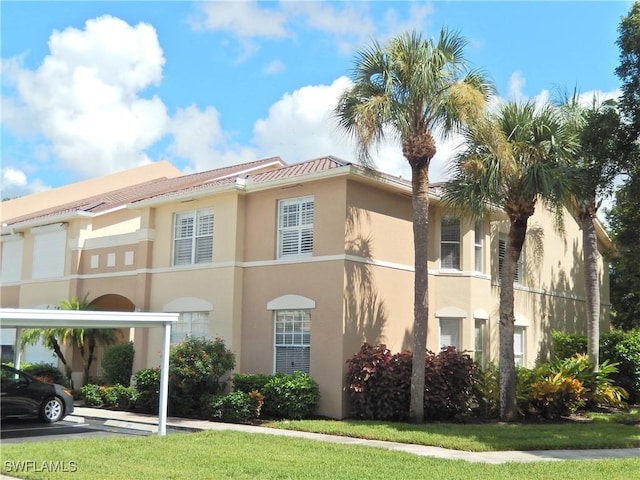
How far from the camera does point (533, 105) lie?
16.8m

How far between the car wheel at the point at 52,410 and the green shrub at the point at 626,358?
15.9 metres

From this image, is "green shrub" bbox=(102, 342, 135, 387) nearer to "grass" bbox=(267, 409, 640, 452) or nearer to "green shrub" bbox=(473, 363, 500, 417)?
"grass" bbox=(267, 409, 640, 452)

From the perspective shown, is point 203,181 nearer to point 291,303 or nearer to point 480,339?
point 291,303

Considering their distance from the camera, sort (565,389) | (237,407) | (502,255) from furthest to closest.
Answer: (502,255)
(565,389)
(237,407)

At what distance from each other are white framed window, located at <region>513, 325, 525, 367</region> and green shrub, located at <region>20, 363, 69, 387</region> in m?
14.2

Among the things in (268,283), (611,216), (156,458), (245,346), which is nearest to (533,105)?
(268,283)

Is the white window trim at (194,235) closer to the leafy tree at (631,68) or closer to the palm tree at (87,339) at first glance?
the palm tree at (87,339)

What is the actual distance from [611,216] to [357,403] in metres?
20.7

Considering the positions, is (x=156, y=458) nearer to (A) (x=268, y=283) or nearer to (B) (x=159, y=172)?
(A) (x=268, y=283)

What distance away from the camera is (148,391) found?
59.9 ft

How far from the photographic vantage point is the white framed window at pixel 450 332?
19.9 meters

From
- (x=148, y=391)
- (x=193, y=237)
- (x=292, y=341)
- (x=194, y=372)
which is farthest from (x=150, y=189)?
(x=194, y=372)

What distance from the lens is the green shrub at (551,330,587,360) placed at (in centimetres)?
2291

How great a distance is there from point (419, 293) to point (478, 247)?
5333 millimetres
